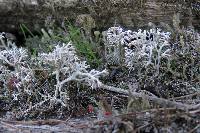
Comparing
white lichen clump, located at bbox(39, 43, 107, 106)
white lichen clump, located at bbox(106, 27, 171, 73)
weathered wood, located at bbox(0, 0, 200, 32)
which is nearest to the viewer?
white lichen clump, located at bbox(39, 43, 107, 106)

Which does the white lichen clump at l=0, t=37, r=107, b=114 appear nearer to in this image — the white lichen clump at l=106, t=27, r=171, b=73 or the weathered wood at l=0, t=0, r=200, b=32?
the white lichen clump at l=106, t=27, r=171, b=73

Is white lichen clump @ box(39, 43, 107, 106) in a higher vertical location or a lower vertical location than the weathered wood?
lower

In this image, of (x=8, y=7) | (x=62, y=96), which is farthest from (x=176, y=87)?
(x=8, y=7)

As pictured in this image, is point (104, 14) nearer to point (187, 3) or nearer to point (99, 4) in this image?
point (99, 4)

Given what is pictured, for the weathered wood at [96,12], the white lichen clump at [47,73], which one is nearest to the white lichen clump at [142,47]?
the white lichen clump at [47,73]

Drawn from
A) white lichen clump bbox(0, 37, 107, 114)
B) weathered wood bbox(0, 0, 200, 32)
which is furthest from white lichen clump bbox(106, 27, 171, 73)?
weathered wood bbox(0, 0, 200, 32)

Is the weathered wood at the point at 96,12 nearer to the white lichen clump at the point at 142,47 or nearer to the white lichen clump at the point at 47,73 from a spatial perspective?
the white lichen clump at the point at 142,47

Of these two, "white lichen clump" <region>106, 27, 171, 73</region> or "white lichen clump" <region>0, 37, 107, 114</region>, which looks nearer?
"white lichen clump" <region>0, 37, 107, 114</region>

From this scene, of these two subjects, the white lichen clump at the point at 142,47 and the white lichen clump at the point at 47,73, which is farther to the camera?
the white lichen clump at the point at 142,47
